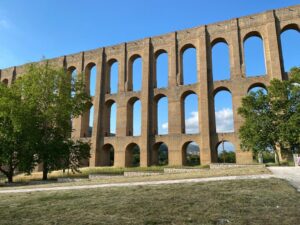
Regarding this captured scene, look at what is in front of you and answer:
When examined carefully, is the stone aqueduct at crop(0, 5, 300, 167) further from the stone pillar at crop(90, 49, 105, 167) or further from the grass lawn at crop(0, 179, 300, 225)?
the grass lawn at crop(0, 179, 300, 225)

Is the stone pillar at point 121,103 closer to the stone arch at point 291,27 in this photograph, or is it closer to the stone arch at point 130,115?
the stone arch at point 130,115

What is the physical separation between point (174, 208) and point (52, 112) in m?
19.2

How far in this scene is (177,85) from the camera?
32.5 m

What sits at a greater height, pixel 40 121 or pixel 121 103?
pixel 121 103

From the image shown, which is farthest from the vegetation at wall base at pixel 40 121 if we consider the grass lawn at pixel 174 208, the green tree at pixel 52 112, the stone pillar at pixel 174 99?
the grass lawn at pixel 174 208

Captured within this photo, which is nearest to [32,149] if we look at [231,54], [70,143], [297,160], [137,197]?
[70,143]

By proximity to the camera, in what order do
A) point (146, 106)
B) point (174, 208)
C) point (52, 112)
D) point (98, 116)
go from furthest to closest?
point (98, 116)
point (146, 106)
point (52, 112)
point (174, 208)

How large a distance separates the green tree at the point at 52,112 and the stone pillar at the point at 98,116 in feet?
28.7

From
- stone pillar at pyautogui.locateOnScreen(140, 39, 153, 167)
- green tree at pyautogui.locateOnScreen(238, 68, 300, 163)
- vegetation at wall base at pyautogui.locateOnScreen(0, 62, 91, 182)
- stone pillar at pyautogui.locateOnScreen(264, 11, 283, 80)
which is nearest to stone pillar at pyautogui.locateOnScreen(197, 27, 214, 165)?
stone pillar at pyautogui.locateOnScreen(140, 39, 153, 167)

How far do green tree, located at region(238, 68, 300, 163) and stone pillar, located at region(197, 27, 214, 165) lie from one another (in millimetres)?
7204

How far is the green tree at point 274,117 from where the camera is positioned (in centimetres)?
2045

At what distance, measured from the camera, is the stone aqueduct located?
29.4m

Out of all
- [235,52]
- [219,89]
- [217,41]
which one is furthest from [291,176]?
[217,41]

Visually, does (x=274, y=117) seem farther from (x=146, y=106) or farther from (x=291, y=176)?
(x=146, y=106)
